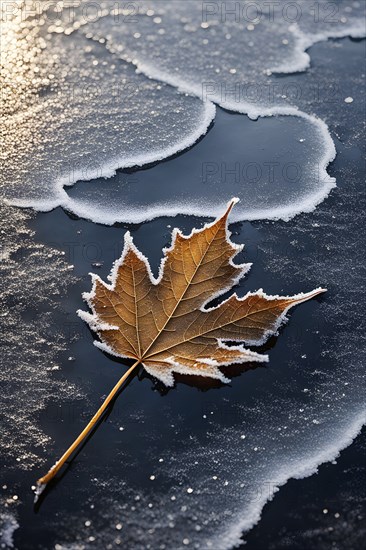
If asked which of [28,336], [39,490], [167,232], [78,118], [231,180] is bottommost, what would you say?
[39,490]

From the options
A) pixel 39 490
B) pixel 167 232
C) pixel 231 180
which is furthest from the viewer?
pixel 231 180

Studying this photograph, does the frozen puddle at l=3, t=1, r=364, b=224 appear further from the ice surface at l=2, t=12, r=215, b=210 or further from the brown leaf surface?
the brown leaf surface

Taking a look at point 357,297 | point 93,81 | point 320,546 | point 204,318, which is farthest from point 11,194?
point 320,546

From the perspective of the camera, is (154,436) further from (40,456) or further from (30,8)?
(30,8)

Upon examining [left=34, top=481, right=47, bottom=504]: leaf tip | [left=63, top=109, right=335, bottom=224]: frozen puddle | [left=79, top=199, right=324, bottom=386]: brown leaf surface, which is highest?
[left=63, top=109, right=335, bottom=224]: frozen puddle

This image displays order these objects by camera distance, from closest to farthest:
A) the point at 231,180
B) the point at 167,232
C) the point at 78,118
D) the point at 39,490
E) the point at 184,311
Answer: the point at 39,490 → the point at 184,311 → the point at 167,232 → the point at 231,180 → the point at 78,118

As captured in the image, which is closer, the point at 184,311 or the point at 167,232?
the point at 184,311

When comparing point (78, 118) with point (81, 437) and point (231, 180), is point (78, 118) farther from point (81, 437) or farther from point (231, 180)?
point (81, 437)

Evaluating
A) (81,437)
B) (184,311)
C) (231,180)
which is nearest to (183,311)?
(184,311)

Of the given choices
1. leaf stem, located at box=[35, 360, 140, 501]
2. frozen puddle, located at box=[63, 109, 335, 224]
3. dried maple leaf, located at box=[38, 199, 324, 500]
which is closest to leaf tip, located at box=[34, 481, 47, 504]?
leaf stem, located at box=[35, 360, 140, 501]
